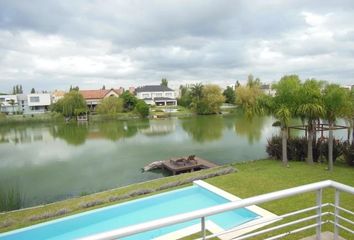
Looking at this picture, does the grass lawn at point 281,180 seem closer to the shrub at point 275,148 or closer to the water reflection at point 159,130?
the shrub at point 275,148

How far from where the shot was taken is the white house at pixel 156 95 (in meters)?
68.6

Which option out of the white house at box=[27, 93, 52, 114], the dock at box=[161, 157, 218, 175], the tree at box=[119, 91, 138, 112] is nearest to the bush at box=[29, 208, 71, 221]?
the dock at box=[161, 157, 218, 175]

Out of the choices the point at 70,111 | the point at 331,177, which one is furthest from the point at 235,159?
the point at 70,111

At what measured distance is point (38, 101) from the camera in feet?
212

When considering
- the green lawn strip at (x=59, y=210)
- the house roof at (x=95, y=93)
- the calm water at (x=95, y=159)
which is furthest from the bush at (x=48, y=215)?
the house roof at (x=95, y=93)

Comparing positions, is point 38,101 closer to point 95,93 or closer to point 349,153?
point 95,93

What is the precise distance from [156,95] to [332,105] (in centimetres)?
6432

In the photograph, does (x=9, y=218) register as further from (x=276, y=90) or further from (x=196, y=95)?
(x=196, y=95)

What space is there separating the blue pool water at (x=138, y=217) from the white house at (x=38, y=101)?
63.6 m

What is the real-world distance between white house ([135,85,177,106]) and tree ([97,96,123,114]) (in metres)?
17.9

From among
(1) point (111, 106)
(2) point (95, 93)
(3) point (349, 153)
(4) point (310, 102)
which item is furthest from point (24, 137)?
(2) point (95, 93)

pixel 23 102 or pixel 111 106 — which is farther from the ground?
pixel 23 102

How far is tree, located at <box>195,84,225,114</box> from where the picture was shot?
49719 millimetres

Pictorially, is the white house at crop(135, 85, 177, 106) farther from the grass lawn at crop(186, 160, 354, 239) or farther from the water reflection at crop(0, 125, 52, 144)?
the grass lawn at crop(186, 160, 354, 239)
